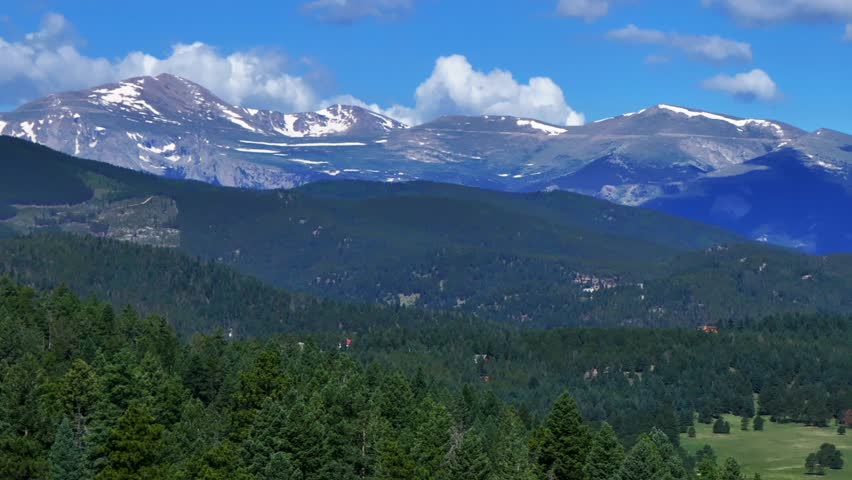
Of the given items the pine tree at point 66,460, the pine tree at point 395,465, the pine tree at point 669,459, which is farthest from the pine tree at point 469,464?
the pine tree at point 66,460

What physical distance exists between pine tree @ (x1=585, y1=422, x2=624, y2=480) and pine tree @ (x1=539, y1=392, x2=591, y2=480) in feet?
11.5

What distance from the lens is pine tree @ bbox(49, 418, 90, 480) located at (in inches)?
5261

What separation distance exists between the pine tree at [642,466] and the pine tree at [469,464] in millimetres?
15143

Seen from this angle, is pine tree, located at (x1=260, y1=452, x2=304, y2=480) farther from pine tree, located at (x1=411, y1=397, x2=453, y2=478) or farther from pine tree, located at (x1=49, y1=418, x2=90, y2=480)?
pine tree, located at (x1=49, y1=418, x2=90, y2=480)

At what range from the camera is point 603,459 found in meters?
156

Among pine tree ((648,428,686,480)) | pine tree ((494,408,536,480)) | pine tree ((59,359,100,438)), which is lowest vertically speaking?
pine tree ((648,428,686,480))

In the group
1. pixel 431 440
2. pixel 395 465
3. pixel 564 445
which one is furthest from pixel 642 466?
pixel 395 465

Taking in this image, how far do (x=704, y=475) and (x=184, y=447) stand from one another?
62214 millimetres

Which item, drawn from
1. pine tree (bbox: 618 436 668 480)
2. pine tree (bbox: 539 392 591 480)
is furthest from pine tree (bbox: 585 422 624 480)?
pine tree (bbox: 618 436 668 480)

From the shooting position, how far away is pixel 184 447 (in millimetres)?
150375

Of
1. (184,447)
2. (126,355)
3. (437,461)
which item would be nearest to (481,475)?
(437,461)

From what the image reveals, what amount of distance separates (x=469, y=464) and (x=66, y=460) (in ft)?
134

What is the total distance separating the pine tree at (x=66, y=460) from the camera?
5261 inches

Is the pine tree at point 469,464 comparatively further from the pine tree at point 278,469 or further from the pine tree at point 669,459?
the pine tree at point 669,459
